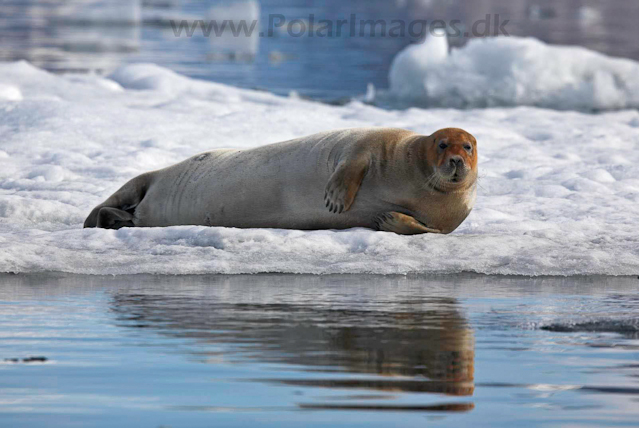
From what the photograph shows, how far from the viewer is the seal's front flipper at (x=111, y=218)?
746cm

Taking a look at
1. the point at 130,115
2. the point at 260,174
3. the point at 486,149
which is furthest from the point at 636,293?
the point at 130,115

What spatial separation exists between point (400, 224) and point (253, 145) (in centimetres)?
453

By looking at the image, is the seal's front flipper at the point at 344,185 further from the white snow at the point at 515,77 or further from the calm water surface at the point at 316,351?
the white snow at the point at 515,77

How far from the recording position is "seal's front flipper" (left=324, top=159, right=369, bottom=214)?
6730mm

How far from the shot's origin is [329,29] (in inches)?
1813

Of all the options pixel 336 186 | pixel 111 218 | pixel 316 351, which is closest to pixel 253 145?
pixel 111 218

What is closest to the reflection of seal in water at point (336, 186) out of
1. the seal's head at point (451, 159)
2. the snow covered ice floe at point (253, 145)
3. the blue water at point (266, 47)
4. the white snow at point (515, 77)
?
Answer: the seal's head at point (451, 159)

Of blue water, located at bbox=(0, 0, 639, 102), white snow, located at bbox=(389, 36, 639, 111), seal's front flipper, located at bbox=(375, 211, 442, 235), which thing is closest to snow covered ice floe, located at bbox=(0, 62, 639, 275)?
seal's front flipper, located at bbox=(375, 211, 442, 235)

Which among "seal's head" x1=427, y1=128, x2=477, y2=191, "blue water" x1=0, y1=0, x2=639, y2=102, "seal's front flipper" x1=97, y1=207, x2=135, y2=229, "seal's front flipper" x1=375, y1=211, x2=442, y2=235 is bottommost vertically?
"blue water" x1=0, y1=0, x2=639, y2=102

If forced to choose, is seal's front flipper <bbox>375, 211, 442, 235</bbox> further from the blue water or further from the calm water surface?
the blue water

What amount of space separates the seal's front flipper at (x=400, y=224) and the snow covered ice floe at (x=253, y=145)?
15 centimetres

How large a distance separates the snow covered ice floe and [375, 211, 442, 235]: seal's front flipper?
15cm

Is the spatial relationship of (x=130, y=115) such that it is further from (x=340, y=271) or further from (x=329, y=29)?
(x=329, y=29)

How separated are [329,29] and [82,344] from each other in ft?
140
